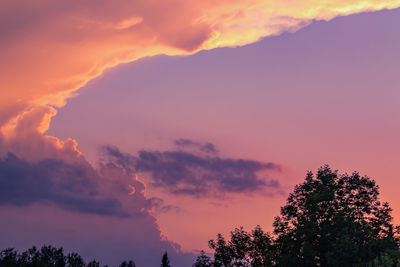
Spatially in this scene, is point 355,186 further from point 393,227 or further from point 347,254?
point 347,254

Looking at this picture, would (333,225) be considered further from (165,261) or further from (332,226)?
(165,261)

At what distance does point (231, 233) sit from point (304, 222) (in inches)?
1017

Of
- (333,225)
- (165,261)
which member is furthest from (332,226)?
(165,261)

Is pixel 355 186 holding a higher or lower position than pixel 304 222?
higher

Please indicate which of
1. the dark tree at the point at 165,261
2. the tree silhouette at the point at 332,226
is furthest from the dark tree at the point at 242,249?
the dark tree at the point at 165,261

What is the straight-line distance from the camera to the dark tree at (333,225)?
167 ft

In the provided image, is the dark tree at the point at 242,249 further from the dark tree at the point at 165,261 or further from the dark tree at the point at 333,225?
the dark tree at the point at 165,261

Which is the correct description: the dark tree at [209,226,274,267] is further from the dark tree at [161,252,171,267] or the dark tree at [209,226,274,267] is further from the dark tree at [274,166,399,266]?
the dark tree at [161,252,171,267]

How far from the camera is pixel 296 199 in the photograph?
198ft

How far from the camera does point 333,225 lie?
53906 mm

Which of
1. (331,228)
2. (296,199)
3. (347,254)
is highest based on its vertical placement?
(296,199)

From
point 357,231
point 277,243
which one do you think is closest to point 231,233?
point 277,243

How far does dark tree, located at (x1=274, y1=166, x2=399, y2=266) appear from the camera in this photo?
167 feet

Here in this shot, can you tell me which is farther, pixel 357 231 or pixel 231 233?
pixel 231 233
